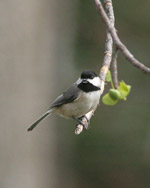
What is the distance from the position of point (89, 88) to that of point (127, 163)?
4662 mm

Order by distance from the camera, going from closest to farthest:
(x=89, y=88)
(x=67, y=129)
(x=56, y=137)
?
(x=89, y=88) → (x=56, y=137) → (x=67, y=129)

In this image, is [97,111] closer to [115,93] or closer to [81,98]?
[81,98]

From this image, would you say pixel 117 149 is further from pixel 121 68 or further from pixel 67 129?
pixel 121 68

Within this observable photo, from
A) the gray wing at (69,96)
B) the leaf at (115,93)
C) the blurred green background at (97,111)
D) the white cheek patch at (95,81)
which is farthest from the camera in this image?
the blurred green background at (97,111)

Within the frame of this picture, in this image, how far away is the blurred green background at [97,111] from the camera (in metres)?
6.02

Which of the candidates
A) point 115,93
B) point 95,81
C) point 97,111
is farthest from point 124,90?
point 97,111

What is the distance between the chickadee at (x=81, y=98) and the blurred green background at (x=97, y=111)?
2.26 meters

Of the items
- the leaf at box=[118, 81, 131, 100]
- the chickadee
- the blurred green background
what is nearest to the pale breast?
the chickadee

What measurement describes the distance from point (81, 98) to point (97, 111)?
4135mm

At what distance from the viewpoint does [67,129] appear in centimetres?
765

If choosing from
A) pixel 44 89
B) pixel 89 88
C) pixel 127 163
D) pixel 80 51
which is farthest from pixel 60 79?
pixel 89 88

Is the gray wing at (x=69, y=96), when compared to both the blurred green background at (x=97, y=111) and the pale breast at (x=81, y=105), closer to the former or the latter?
the pale breast at (x=81, y=105)

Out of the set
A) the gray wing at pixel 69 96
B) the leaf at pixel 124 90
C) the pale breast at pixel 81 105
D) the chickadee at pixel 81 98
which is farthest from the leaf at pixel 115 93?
the gray wing at pixel 69 96

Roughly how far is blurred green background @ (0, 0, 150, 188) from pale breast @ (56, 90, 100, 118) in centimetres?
229
